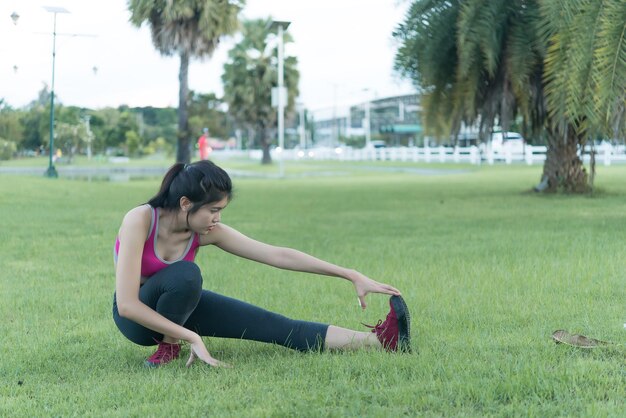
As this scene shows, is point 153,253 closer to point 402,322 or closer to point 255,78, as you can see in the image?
point 402,322

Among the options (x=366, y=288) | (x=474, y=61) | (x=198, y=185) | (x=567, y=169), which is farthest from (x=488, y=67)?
(x=198, y=185)

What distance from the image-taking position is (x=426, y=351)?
4.63 meters

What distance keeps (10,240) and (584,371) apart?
327 inches

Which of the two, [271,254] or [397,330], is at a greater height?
[271,254]

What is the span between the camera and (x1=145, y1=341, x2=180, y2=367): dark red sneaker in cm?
458

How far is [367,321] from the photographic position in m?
5.74

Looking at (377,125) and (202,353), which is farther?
(377,125)

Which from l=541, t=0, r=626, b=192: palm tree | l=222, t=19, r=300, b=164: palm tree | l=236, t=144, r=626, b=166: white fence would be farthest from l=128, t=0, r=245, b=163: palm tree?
l=541, t=0, r=626, b=192: palm tree

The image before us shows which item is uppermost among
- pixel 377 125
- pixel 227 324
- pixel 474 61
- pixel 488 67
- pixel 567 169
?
pixel 377 125

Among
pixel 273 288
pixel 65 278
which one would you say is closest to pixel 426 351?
pixel 273 288

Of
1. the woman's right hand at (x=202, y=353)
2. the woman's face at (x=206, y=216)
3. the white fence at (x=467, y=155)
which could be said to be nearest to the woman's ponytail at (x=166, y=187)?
the woman's face at (x=206, y=216)

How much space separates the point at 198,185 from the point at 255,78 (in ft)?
169

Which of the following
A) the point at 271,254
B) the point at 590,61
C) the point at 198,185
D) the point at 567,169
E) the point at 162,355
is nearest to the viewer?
the point at 198,185

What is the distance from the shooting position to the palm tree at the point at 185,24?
3525 cm
